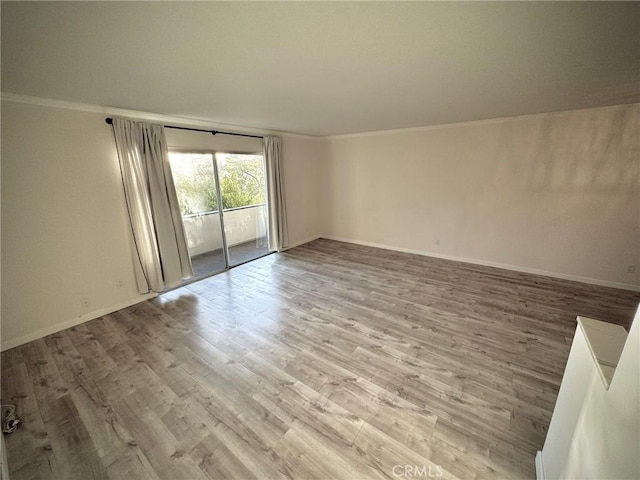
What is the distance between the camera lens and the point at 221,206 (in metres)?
3.96

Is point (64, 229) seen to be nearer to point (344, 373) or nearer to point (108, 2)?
point (108, 2)

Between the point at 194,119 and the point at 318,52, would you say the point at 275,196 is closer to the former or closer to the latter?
the point at 194,119

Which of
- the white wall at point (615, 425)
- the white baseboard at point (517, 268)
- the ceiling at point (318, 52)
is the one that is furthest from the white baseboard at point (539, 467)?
the white baseboard at point (517, 268)

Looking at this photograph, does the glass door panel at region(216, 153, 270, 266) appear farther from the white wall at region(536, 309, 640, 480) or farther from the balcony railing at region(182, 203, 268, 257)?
the white wall at region(536, 309, 640, 480)

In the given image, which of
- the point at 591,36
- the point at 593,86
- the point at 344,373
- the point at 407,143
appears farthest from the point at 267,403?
the point at 407,143

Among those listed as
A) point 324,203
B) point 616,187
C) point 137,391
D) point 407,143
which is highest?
point 407,143

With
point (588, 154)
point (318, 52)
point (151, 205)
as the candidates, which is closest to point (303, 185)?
point (151, 205)

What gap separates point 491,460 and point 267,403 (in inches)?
54.8

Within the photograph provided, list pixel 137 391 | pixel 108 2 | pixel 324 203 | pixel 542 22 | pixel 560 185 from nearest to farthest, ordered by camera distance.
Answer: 1. pixel 108 2
2. pixel 542 22
3. pixel 137 391
4. pixel 560 185
5. pixel 324 203

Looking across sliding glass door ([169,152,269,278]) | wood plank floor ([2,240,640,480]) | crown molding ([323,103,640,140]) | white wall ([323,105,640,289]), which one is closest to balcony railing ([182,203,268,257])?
sliding glass door ([169,152,269,278])

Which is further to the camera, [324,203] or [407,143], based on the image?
[324,203]

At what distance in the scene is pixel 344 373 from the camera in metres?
1.98

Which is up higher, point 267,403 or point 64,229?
point 64,229

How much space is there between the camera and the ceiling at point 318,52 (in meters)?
1.10
